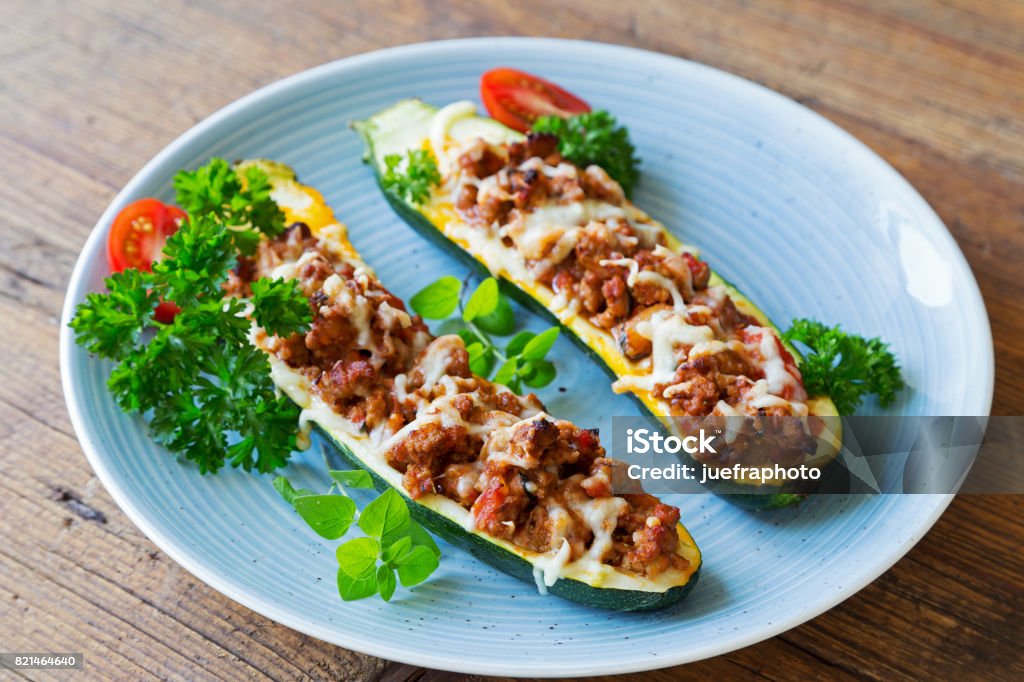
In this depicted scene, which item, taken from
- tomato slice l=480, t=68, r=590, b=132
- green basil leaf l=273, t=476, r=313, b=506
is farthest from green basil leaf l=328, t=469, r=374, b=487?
tomato slice l=480, t=68, r=590, b=132

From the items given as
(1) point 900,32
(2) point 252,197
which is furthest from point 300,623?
(1) point 900,32

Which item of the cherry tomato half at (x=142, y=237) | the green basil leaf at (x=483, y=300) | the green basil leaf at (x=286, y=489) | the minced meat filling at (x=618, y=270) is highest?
the minced meat filling at (x=618, y=270)

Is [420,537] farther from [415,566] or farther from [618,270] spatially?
[618,270]

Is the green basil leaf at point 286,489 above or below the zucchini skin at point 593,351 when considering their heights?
below

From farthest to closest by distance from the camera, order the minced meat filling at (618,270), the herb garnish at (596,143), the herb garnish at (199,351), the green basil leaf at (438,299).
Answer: the herb garnish at (596,143) → the green basil leaf at (438,299) → the minced meat filling at (618,270) → the herb garnish at (199,351)

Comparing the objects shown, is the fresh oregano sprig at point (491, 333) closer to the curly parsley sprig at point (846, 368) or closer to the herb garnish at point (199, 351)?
the herb garnish at point (199, 351)

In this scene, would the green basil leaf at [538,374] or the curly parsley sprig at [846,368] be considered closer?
the curly parsley sprig at [846,368]

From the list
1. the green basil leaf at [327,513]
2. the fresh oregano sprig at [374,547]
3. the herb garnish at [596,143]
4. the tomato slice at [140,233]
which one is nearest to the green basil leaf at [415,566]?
the fresh oregano sprig at [374,547]

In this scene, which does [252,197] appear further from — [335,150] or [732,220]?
[732,220]

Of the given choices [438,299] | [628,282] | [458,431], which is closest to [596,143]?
[628,282]
